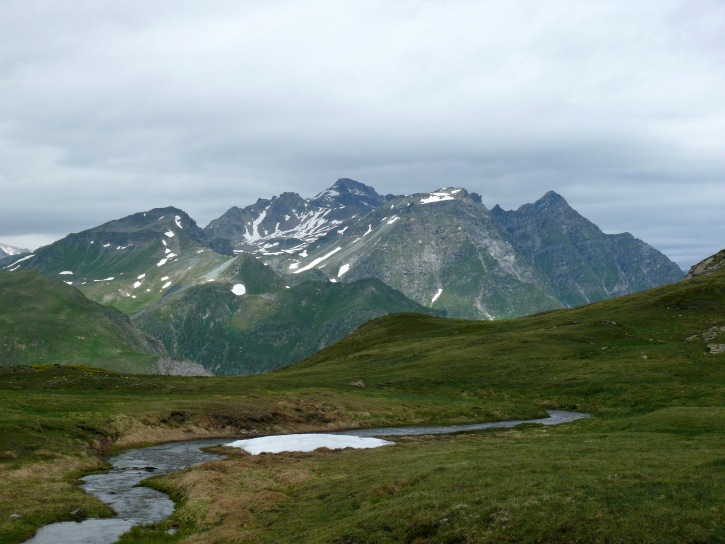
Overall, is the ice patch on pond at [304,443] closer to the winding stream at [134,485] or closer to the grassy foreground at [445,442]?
the grassy foreground at [445,442]

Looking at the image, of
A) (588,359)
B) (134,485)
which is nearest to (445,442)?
(134,485)

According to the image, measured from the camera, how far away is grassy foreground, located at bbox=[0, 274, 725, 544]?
32.2 metres

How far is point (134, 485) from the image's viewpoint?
56344 mm

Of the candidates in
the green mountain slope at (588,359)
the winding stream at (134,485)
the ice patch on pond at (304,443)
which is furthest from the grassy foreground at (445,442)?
the ice patch on pond at (304,443)

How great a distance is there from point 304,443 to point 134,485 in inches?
859

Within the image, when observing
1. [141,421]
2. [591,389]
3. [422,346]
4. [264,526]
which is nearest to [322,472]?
[264,526]

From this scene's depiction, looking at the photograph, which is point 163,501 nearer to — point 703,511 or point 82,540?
point 82,540

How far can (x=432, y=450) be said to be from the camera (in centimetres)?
6378

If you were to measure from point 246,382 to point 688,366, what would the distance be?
8723cm

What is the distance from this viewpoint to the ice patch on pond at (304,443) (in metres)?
72.3

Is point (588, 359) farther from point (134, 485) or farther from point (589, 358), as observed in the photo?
point (134, 485)

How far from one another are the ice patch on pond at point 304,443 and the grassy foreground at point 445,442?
3907mm

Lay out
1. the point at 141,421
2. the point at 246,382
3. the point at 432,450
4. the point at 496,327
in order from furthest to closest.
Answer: the point at 496,327 < the point at 246,382 < the point at 141,421 < the point at 432,450

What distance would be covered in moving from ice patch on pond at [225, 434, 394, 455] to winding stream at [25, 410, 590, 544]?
4.72 metres
